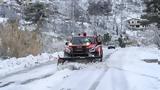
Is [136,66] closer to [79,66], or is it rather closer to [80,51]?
[79,66]

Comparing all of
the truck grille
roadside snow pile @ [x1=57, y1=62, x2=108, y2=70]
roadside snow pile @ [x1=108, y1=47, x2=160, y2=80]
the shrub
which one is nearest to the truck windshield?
the truck grille

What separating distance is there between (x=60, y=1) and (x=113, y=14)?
125ft

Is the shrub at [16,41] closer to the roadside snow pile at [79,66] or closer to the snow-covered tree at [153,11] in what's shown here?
the roadside snow pile at [79,66]

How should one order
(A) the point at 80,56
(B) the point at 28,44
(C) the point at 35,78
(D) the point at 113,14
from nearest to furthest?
(C) the point at 35,78 < (A) the point at 80,56 < (B) the point at 28,44 < (D) the point at 113,14

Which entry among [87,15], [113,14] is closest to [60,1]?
[87,15]

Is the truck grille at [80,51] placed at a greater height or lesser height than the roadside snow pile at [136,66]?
greater

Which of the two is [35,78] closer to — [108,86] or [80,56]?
[108,86]

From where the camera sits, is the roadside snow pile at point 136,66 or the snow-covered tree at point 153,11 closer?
the roadside snow pile at point 136,66

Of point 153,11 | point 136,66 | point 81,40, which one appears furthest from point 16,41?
point 153,11

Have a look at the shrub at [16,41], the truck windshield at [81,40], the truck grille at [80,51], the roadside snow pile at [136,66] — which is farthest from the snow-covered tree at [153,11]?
the truck grille at [80,51]

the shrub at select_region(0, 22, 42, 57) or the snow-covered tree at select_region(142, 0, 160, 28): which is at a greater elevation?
the snow-covered tree at select_region(142, 0, 160, 28)

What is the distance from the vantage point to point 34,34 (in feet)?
121

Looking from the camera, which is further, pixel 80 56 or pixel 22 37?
pixel 22 37

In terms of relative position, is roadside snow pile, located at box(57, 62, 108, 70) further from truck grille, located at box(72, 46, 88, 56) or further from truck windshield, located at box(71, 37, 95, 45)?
truck windshield, located at box(71, 37, 95, 45)
